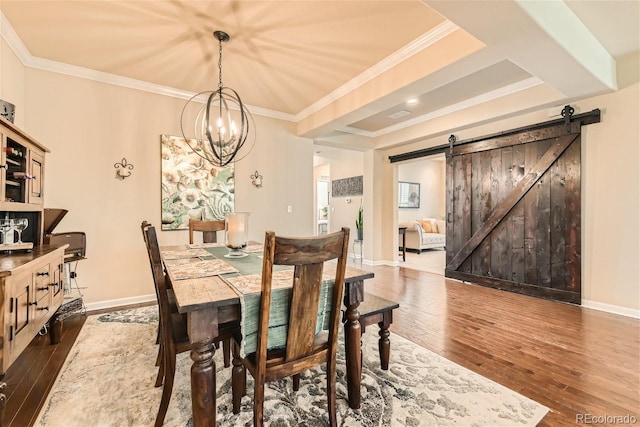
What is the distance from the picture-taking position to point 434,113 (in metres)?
4.52

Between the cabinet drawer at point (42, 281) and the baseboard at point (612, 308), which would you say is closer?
the cabinet drawer at point (42, 281)

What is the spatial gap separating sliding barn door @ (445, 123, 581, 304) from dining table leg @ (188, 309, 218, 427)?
4.04 metres

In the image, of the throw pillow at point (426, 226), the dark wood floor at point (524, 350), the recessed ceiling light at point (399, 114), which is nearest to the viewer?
the dark wood floor at point (524, 350)

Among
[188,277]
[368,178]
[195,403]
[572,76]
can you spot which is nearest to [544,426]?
[195,403]

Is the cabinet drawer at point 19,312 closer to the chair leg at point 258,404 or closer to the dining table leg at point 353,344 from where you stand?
the chair leg at point 258,404

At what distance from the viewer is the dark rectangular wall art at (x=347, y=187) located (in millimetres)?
6672

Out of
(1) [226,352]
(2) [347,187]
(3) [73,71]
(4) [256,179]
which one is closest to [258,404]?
(1) [226,352]

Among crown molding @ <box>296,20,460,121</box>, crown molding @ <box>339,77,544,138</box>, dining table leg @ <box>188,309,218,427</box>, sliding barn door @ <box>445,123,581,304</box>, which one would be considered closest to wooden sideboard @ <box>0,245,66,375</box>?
dining table leg @ <box>188,309,218,427</box>

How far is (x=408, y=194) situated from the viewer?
28.5 ft

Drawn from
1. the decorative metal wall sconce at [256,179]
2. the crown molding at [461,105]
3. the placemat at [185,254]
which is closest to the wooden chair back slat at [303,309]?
the placemat at [185,254]

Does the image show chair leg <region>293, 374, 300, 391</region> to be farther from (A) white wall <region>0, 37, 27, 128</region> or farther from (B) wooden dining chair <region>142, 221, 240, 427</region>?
(A) white wall <region>0, 37, 27, 128</region>

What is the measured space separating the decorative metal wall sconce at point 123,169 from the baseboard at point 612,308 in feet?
18.1

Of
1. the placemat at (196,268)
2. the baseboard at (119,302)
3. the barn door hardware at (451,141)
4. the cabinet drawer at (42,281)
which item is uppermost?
the barn door hardware at (451,141)

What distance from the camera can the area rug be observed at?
1.52 meters
